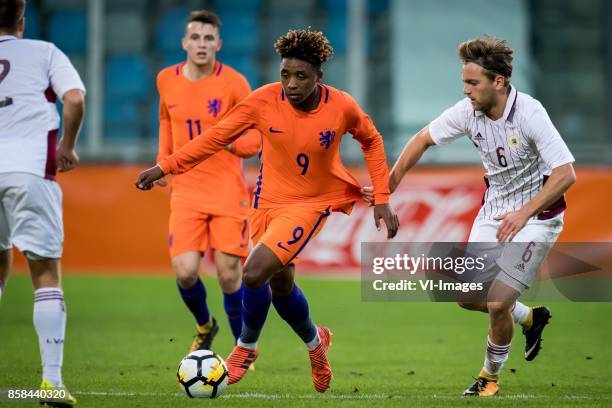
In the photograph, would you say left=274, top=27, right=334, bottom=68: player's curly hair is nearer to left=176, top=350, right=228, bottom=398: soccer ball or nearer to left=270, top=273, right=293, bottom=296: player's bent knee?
left=270, top=273, right=293, bottom=296: player's bent knee

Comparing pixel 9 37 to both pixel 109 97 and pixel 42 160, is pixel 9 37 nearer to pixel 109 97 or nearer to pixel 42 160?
pixel 42 160

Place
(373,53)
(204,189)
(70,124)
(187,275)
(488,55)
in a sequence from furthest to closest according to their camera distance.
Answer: (373,53)
(204,189)
(187,275)
(488,55)
(70,124)

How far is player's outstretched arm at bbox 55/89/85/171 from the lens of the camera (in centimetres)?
549

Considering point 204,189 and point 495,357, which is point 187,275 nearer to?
point 204,189

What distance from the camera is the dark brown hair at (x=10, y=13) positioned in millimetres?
5555

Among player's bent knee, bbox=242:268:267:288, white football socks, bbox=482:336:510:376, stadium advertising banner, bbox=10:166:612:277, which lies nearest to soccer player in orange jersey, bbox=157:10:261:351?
player's bent knee, bbox=242:268:267:288

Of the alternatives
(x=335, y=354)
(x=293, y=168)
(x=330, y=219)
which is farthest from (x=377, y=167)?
(x=330, y=219)

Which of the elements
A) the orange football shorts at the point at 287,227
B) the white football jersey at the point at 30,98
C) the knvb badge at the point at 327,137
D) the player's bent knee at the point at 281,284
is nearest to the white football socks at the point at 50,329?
the white football jersey at the point at 30,98

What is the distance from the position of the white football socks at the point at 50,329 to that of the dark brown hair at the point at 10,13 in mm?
1412

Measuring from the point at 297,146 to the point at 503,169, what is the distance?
1276mm

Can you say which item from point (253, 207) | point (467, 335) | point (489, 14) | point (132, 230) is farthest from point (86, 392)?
point (489, 14)

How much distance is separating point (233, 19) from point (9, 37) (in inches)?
610

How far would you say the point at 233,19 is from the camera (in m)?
20.9

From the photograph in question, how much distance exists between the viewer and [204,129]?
789 cm
